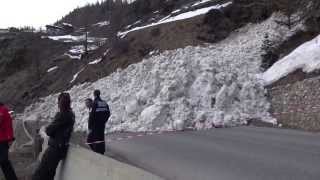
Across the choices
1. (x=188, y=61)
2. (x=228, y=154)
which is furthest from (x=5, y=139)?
(x=188, y=61)

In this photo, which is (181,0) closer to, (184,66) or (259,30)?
(259,30)

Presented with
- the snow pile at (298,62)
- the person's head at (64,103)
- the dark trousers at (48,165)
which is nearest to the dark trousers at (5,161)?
the dark trousers at (48,165)

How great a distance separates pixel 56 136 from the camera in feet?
36.0

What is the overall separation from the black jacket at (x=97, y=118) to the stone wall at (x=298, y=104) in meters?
6.69

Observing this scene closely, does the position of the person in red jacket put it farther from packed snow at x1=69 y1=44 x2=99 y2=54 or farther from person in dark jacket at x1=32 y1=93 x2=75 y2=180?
packed snow at x1=69 y1=44 x2=99 y2=54

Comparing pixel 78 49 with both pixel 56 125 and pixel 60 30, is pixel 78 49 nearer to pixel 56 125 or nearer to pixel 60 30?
pixel 60 30

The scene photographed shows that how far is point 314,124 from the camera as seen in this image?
1933 cm

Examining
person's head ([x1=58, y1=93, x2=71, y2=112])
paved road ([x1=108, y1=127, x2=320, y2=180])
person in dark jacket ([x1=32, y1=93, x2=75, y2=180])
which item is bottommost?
paved road ([x1=108, y1=127, x2=320, y2=180])

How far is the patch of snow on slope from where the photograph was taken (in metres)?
22.9

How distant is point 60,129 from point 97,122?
4380 mm

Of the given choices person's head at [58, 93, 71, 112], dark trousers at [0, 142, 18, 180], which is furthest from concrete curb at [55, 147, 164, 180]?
dark trousers at [0, 142, 18, 180]

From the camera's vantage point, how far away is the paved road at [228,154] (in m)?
11.7

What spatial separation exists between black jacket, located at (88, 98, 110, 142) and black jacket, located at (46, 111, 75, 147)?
4.05 metres

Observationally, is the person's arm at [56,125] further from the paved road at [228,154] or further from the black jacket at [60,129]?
the paved road at [228,154]
